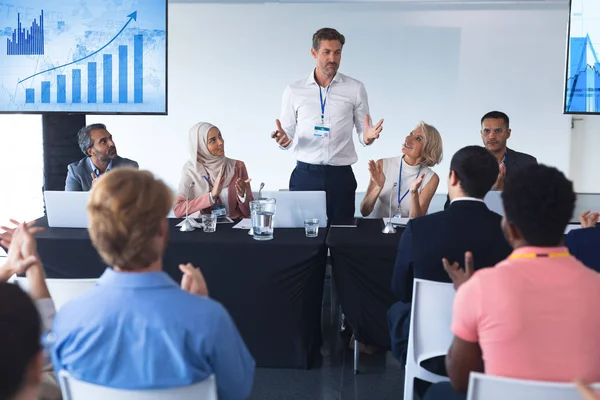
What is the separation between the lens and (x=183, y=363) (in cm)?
131

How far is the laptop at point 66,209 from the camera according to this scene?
10.5 ft

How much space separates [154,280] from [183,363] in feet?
0.61

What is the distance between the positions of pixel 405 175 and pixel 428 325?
6.08ft

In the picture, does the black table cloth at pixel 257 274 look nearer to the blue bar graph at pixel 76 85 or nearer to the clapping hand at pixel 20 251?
the clapping hand at pixel 20 251

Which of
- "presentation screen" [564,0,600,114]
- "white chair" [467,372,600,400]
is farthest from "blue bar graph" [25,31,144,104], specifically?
"white chair" [467,372,600,400]

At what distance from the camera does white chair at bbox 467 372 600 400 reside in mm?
1241

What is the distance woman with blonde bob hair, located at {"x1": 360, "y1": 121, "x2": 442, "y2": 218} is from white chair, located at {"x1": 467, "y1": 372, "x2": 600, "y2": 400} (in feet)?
8.11

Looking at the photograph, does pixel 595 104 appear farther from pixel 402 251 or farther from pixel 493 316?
pixel 493 316

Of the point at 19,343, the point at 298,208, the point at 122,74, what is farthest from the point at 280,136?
the point at 19,343

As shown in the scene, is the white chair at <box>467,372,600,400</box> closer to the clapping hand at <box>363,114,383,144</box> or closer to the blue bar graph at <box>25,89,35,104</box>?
the clapping hand at <box>363,114,383,144</box>

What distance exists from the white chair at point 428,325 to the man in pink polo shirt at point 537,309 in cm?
53

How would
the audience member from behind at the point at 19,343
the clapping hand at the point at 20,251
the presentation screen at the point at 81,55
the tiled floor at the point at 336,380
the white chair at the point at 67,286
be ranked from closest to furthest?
1. the audience member from behind at the point at 19,343
2. the clapping hand at the point at 20,251
3. the white chair at the point at 67,286
4. the tiled floor at the point at 336,380
5. the presentation screen at the point at 81,55

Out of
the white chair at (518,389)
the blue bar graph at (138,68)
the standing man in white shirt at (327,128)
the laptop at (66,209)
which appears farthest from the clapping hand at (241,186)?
the white chair at (518,389)

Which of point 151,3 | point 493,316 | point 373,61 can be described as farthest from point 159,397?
point 373,61
